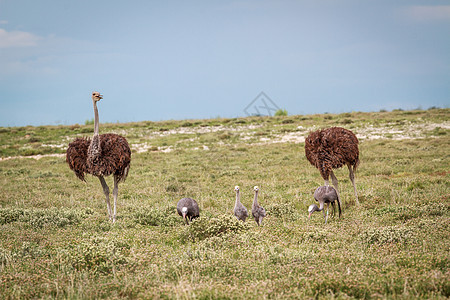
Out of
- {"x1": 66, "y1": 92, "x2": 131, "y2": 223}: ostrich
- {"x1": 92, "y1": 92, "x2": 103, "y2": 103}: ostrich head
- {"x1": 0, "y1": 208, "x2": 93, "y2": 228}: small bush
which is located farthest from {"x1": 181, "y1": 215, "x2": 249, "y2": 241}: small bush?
{"x1": 92, "y1": 92, "x2": 103, "y2": 103}: ostrich head

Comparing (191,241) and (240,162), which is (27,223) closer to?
(191,241)

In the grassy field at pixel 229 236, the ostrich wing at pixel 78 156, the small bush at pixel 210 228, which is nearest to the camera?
the grassy field at pixel 229 236

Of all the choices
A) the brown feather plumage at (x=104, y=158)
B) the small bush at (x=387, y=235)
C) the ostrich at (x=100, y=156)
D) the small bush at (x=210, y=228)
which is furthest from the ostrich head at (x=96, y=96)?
the small bush at (x=387, y=235)

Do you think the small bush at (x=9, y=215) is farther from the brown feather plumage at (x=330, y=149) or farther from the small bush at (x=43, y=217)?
the brown feather plumage at (x=330, y=149)

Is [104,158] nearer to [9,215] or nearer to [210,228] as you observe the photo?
[9,215]

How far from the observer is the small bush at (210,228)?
28.7 feet

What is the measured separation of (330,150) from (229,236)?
465cm

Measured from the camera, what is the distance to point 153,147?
29484mm

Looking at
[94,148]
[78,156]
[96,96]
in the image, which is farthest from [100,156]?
[96,96]

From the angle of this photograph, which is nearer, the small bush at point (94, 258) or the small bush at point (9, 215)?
the small bush at point (94, 258)

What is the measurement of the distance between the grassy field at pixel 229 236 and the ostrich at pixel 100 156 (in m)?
1.25

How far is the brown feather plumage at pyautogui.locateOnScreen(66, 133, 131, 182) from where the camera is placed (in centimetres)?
1125

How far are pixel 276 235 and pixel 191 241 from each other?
5.94 feet

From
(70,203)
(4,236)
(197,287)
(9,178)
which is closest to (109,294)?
(197,287)
